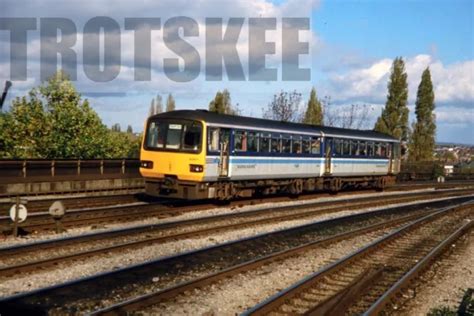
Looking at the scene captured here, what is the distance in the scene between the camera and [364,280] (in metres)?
9.87

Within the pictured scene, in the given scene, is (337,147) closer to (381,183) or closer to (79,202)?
(381,183)

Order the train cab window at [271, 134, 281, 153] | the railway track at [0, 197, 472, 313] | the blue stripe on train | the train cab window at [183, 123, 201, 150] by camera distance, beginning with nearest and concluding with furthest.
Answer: the railway track at [0, 197, 472, 313] < the train cab window at [183, 123, 201, 150] < the blue stripe on train < the train cab window at [271, 134, 281, 153]

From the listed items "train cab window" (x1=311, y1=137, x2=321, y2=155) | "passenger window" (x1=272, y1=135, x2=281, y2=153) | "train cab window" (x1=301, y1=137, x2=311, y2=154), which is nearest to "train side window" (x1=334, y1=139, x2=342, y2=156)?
"train cab window" (x1=311, y1=137, x2=321, y2=155)

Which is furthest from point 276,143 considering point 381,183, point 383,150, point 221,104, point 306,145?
point 221,104

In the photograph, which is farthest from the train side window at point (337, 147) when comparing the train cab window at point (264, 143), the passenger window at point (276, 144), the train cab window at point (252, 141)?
the train cab window at point (252, 141)

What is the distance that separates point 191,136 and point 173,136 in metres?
0.75

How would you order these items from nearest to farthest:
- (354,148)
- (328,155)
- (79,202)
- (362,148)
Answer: (79,202), (328,155), (354,148), (362,148)

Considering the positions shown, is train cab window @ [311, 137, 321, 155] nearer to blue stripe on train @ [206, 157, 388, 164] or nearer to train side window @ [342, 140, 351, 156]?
blue stripe on train @ [206, 157, 388, 164]

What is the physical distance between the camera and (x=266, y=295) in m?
A: 8.98

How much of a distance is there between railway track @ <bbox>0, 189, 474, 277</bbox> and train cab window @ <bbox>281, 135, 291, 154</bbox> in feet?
12.0

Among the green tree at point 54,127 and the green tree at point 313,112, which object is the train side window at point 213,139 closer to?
the green tree at point 54,127

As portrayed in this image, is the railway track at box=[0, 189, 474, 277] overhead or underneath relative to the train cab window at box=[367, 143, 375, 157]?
underneath

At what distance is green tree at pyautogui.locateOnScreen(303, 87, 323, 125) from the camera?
6377 centimetres

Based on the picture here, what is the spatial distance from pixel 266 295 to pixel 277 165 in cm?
1477
